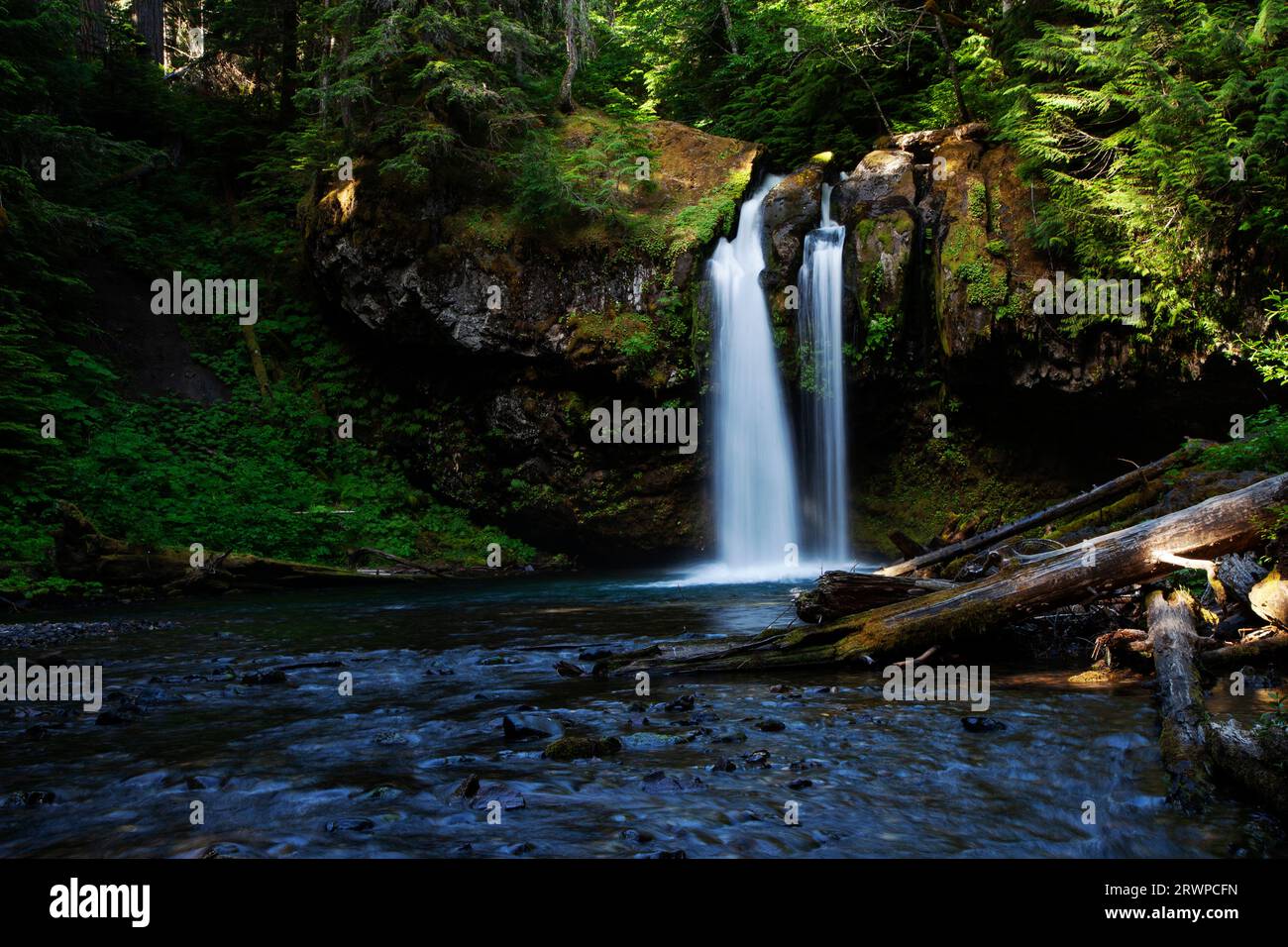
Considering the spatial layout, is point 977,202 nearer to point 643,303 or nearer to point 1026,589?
point 643,303

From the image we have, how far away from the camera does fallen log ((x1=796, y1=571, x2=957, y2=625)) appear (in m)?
6.29

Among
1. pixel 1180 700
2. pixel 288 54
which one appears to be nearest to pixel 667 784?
pixel 1180 700

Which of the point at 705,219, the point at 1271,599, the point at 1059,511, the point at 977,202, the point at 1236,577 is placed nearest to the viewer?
the point at 1271,599

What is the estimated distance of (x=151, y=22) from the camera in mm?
24672

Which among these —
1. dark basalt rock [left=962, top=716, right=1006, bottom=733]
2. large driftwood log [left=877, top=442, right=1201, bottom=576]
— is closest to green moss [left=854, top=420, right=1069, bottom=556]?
large driftwood log [left=877, top=442, right=1201, bottom=576]

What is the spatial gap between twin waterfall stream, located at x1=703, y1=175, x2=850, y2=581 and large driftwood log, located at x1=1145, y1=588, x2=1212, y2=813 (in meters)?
10.2

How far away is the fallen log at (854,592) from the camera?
629 cm

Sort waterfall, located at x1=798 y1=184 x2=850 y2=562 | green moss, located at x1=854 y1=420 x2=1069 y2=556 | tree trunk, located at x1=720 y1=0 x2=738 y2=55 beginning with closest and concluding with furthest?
waterfall, located at x1=798 y1=184 x2=850 y2=562
green moss, located at x1=854 y1=420 x2=1069 y2=556
tree trunk, located at x1=720 y1=0 x2=738 y2=55

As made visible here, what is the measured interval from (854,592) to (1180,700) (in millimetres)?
2441

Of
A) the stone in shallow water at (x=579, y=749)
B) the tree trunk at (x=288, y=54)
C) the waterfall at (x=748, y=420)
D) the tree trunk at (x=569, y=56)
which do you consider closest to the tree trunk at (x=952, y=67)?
the waterfall at (x=748, y=420)

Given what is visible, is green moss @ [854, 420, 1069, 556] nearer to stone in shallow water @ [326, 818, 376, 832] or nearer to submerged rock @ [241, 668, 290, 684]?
submerged rock @ [241, 668, 290, 684]

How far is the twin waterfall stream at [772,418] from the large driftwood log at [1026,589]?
9.34 metres

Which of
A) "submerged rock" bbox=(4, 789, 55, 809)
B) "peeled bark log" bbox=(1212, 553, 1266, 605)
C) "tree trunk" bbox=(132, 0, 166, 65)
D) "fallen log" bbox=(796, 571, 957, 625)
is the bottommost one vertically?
"submerged rock" bbox=(4, 789, 55, 809)

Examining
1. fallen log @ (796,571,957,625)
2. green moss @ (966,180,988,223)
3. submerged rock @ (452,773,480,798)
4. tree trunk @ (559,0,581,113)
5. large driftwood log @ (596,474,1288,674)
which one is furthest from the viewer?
tree trunk @ (559,0,581,113)
